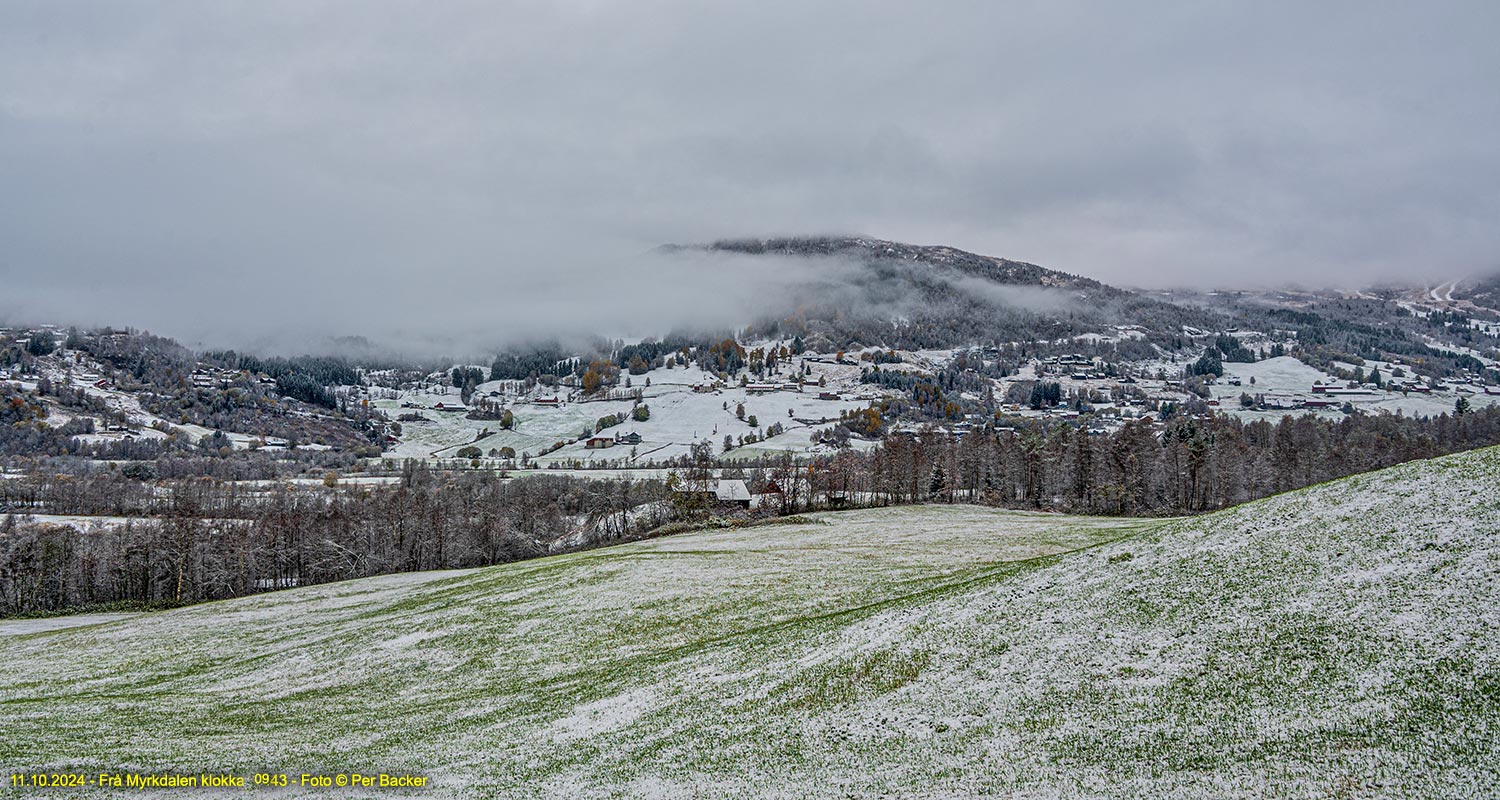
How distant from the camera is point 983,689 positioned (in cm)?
2605

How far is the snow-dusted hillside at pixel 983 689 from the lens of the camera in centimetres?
1992

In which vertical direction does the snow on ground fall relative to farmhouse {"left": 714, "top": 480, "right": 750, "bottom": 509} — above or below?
below

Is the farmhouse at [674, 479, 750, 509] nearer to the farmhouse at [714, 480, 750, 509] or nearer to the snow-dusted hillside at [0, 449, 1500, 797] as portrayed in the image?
the farmhouse at [714, 480, 750, 509]

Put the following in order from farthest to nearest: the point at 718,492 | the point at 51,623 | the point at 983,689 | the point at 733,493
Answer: the point at 733,493 → the point at 718,492 → the point at 51,623 → the point at 983,689

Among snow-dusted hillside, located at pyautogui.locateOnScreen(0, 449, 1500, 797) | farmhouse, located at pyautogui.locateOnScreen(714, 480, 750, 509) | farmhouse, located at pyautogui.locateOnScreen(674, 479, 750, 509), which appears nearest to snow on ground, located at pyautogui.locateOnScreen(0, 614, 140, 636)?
snow-dusted hillside, located at pyautogui.locateOnScreen(0, 449, 1500, 797)

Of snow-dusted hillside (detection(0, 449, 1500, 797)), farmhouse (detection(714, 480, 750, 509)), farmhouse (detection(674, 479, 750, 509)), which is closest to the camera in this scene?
snow-dusted hillside (detection(0, 449, 1500, 797))

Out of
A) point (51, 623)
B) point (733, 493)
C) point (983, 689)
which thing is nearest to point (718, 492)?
point (733, 493)

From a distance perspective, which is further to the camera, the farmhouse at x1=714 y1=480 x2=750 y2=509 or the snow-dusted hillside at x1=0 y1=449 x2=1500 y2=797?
the farmhouse at x1=714 y1=480 x2=750 y2=509

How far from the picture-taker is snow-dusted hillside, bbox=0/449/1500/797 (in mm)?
19922

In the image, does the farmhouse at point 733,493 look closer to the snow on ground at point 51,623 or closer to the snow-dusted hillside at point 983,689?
the snow on ground at point 51,623

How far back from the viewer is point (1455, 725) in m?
18.4

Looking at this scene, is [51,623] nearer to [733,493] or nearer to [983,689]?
[733,493]

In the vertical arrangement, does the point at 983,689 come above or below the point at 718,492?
above

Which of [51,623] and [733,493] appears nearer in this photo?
[51,623]
